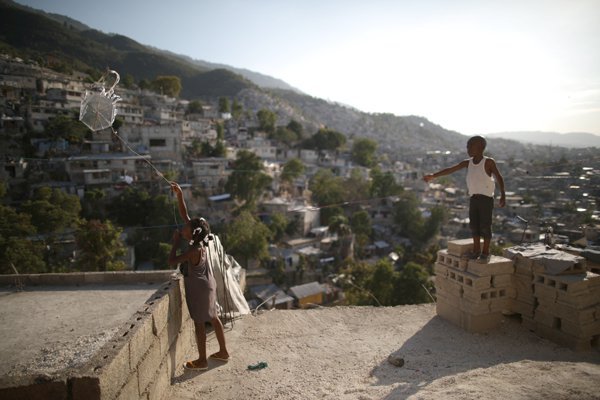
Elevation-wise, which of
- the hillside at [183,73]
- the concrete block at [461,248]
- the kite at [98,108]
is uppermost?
the hillside at [183,73]

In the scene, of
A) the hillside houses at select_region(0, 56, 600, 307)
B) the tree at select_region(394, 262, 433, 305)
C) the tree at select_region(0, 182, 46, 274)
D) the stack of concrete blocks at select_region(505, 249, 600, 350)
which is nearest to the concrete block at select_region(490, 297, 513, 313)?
the stack of concrete blocks at select_region(505, 249, 600, 350)

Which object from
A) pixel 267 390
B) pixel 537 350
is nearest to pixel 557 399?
pixel 537 350

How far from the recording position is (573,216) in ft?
29.3

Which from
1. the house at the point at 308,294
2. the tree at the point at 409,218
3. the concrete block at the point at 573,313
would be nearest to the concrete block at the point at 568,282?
the concrete block at the point at 573,313

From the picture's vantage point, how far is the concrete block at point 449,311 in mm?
5340

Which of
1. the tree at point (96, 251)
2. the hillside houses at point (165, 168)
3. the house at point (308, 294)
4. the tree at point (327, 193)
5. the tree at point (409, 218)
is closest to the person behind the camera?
the tree at point (96, 251)

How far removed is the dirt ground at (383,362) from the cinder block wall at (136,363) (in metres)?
0.36

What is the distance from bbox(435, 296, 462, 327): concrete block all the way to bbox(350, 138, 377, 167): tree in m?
58.6

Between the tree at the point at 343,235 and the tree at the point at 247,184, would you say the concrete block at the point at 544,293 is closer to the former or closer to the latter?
the tree at the point at 343,235

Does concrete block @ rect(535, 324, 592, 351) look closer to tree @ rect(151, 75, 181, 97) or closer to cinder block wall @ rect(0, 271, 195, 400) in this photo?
cinder block wall @ rect(0, 271, 195, 400)

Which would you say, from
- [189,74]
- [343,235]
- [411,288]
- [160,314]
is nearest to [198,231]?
[160,314]

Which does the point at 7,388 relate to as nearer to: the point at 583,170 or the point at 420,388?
the point at 420,388

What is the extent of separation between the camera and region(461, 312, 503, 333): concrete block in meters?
5.09

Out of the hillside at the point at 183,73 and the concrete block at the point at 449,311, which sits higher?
the hillside at the point at 183,73
